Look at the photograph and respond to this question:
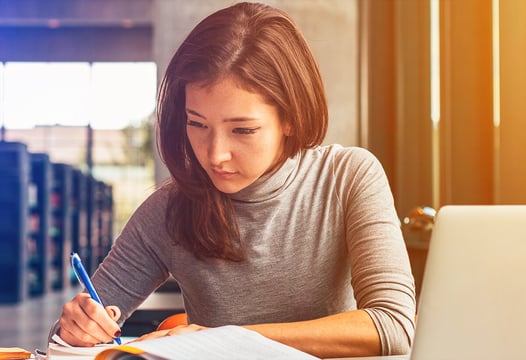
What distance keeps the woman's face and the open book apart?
458mm

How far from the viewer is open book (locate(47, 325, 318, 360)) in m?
0.75

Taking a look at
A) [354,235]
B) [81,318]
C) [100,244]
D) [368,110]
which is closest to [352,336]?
[354,235]

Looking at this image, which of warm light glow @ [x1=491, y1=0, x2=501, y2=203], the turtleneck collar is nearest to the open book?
the turtleneck collar

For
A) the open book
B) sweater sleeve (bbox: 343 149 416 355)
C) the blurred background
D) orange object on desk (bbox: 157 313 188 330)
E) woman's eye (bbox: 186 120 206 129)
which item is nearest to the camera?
the open book

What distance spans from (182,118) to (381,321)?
1.69 feet

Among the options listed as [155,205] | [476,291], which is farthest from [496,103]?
[476,291]

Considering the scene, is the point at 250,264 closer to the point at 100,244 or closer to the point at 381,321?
the point at 381,321

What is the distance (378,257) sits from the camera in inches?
49.5

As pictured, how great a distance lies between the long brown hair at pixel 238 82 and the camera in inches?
51.1

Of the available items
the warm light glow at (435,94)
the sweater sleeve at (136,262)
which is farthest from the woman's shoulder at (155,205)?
the warm light glow at (435,94)

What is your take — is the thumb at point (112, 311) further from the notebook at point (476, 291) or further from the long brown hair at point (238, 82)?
the notebook at point (476, 291)

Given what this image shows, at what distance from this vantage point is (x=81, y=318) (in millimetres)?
1193

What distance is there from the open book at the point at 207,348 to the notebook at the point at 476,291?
0.14 m

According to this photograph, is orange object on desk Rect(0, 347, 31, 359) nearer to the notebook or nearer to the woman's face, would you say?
the woman's face
